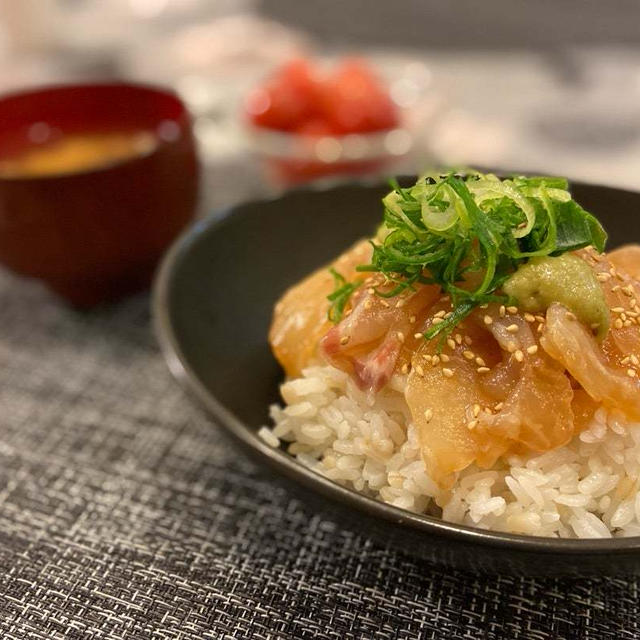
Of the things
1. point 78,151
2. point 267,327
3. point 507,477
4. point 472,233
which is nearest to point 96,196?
point 78,151

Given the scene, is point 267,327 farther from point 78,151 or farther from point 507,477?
point 78,151

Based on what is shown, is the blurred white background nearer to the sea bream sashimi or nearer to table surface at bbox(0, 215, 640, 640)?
table surface at bbox(0, 215, 640, 640)

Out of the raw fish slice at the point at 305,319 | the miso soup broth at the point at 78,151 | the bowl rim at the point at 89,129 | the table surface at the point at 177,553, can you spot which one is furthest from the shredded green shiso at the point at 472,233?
the miso soup broth at the point at 78,151

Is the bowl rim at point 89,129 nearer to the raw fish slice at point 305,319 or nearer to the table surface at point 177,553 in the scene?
the table surface at point 177,553

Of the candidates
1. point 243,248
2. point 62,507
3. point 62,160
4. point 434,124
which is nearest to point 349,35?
point 434,124

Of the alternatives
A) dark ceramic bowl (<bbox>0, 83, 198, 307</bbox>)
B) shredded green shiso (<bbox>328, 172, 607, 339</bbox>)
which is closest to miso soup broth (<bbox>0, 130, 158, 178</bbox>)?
dark ceramic bowl (<bbox>0, 83, 198, 307</bbox>)
